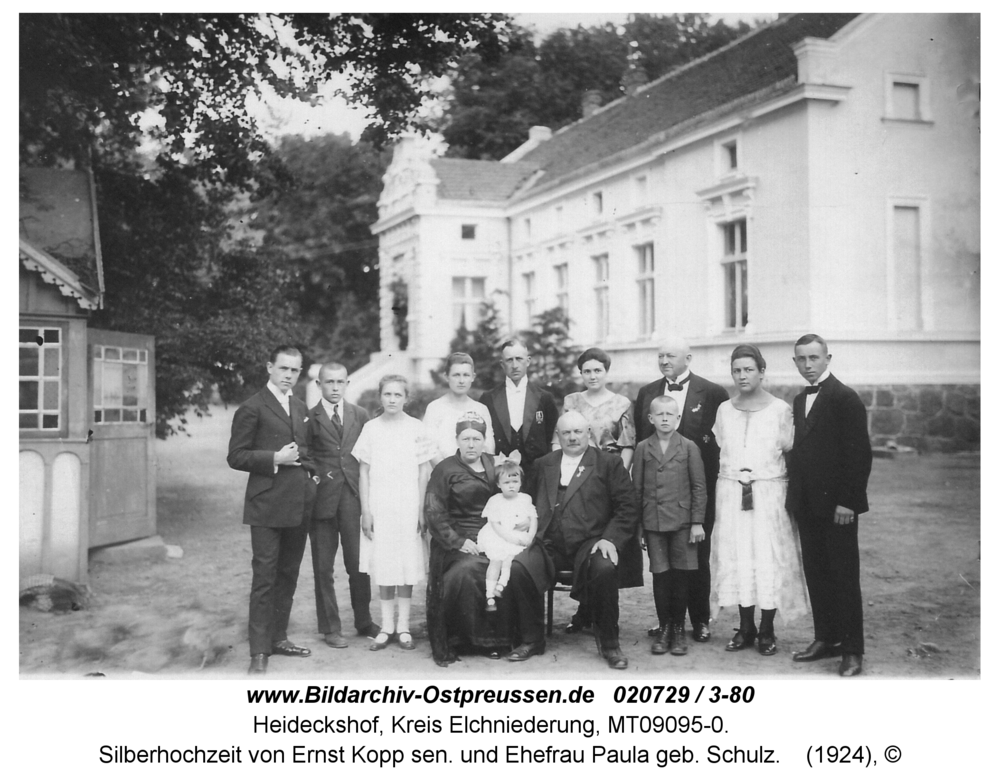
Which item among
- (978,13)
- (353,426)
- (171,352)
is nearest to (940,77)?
(978,13)

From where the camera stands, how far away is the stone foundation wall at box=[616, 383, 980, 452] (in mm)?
7152

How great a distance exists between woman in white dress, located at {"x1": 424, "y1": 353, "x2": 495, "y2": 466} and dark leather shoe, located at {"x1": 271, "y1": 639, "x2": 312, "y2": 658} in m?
1.19

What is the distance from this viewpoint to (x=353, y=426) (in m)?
4.83

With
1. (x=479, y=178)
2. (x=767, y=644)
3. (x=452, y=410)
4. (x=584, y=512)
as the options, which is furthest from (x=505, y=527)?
(x=479, y=178)

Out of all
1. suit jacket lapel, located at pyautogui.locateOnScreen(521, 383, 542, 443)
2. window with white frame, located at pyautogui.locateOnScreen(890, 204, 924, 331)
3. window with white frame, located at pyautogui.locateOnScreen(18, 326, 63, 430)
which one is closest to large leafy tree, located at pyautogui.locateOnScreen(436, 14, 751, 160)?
suit jacket lapel, located at pyautogui.locateOnScreen(521, 383, 542, 443)

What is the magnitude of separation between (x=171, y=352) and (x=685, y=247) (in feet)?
23.7

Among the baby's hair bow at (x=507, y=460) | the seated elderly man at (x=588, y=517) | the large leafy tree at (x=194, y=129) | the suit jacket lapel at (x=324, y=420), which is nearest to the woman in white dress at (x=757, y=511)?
the seated elderly man at (x=588, y=517)

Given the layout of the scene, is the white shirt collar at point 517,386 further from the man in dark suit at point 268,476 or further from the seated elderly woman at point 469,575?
the man in dark suit at point 268,476

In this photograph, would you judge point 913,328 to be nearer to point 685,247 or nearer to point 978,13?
point 978,13

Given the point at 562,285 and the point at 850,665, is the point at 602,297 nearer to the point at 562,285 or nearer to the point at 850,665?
the point at 562,285

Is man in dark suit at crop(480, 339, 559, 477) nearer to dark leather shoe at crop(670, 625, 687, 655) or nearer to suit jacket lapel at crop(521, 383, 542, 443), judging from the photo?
suit jacket lapel at crop(521, 383, 542, 443)

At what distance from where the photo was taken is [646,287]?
13.2 metres

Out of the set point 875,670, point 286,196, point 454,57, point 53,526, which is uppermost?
point 454,57

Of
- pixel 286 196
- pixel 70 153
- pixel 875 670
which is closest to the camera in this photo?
pixel 875 670
